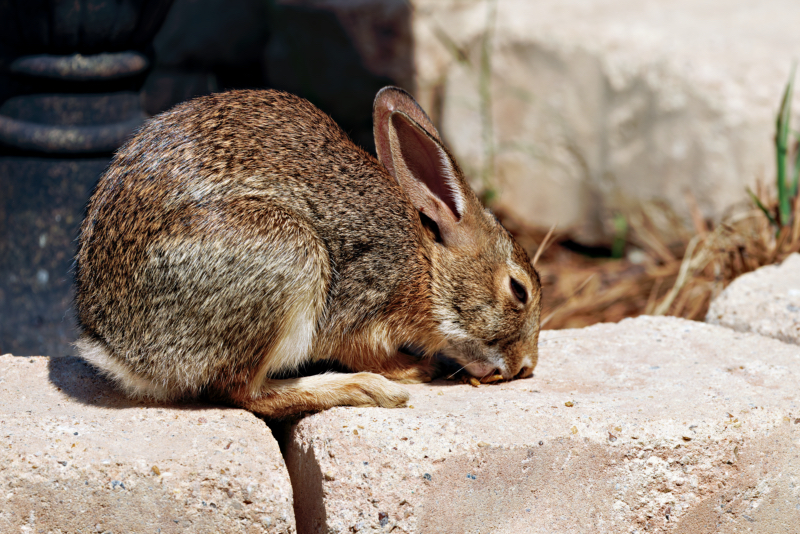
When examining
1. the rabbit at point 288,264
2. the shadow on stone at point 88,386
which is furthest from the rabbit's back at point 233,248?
the shadow on stone at point 88,386

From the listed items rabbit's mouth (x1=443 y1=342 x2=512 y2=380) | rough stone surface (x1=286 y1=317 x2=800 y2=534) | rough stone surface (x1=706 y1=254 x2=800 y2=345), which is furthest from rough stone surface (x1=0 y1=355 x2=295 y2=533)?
rough stone surface (x1=706 y1=254 x2=800 y2=345)

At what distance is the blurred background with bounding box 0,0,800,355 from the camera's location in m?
4.69

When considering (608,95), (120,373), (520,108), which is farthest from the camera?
(520,108)

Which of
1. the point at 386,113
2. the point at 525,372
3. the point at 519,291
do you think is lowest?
the point at 525,372

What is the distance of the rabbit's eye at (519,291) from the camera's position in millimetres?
3459

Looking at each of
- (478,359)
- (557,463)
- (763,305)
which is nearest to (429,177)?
(478,359)

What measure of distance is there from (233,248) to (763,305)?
2.58 metres

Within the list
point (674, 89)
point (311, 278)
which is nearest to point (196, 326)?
point (311, 278)

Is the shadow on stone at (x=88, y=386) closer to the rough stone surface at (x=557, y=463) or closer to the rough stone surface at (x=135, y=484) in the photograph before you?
the rough stone surface at (x=135, y=484)

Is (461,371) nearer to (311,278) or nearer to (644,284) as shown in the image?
(311,278)

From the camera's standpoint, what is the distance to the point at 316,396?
307cm

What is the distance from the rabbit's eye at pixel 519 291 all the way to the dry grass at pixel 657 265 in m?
0.82

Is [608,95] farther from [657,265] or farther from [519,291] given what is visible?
[519,291]

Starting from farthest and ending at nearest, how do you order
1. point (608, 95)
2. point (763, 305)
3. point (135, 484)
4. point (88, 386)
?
A: point (608, 95)
point (763, 305)
point (88, 386)
point (135, 484)
